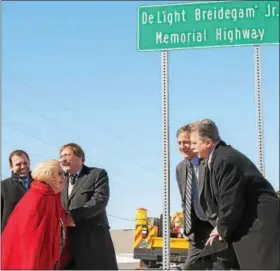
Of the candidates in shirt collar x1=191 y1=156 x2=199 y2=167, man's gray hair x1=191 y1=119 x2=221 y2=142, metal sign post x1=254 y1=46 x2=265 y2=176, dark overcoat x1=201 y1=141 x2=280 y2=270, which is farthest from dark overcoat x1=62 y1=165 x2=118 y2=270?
metal sign post x1=254 y1=46 x2=265 y2=176

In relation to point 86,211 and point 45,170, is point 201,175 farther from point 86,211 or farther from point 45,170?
point 45,170

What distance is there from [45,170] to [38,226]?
557mm

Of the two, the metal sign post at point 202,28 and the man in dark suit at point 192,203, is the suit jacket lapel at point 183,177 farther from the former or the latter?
the metal sign post at point 202,28

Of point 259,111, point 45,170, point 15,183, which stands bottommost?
point 15,183

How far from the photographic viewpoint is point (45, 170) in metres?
6.17

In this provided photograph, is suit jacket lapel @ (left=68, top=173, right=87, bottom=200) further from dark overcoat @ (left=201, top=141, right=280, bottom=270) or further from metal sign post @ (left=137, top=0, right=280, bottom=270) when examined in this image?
dark overcoat @ (left=201, top=141, right=280, bottom=270)

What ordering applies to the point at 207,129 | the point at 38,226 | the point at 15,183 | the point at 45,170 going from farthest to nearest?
the point at 15,183 → the point at 45,170 → the point at 38,226 → the point at 207,129

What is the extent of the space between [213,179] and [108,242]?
1684mm

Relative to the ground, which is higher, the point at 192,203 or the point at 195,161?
the point at 195,161

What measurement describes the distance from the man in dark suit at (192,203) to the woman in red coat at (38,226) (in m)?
1.22

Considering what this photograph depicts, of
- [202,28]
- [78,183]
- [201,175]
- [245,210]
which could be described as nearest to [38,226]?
[78,183]

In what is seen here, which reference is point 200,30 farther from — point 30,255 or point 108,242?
point 30,255

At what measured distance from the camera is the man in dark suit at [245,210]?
5211mm

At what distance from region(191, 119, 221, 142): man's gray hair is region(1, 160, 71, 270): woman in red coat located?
145cm
